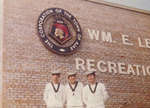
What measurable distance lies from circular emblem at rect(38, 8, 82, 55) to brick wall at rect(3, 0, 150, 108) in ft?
0.72

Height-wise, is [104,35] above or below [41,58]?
above

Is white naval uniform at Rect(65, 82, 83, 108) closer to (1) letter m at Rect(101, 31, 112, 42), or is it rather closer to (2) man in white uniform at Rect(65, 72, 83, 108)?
(2) man in white uniform at Rect(65, 72, 83, 108)

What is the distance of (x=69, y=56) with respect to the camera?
33.2 ft

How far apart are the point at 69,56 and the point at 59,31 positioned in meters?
1.03

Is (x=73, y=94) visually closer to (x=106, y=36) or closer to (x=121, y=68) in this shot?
(x=121, y=68)

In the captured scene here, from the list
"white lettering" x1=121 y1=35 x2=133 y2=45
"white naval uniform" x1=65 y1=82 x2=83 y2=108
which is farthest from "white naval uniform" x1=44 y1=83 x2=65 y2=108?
"white lettering" x1=121 y1=35 x2=133 y2=45

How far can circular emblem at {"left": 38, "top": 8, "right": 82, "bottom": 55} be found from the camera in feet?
32.4

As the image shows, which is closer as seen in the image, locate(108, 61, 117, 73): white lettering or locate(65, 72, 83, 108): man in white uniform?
locate(65, 72, 83, 108): man in white uniform

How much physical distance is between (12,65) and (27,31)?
1428 millimetres

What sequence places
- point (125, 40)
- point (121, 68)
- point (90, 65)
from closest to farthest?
point (90, 65), point (121, 68), point (125, 40)

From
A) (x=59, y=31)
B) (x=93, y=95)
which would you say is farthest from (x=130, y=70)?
(x=93, y=95)

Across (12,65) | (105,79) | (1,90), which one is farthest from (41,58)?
(105,79)

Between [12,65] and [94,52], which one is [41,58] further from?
[94,52]

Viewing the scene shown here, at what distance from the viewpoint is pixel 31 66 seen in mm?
9242
